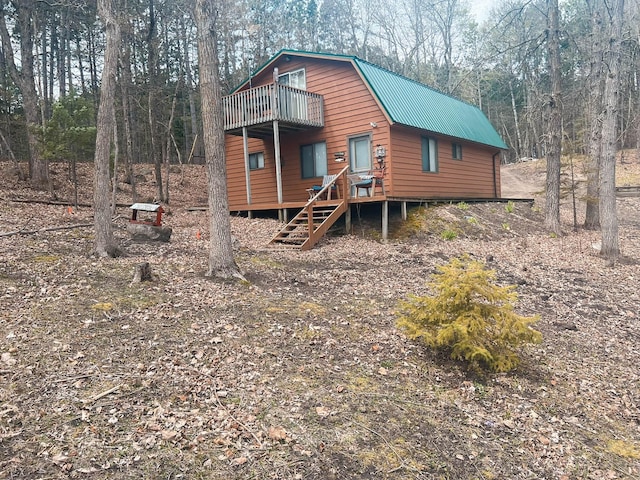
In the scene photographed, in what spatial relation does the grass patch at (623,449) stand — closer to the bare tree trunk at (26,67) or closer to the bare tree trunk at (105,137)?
the bare tree trunk at (105,137)

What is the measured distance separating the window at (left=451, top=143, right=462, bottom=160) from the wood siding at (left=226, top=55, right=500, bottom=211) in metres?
0.20

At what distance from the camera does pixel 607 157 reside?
10.4 metres

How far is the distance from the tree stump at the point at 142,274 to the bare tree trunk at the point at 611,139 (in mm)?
9976

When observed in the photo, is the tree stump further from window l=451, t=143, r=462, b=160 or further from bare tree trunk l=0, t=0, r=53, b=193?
window l=451, t=143, r=462, b=160

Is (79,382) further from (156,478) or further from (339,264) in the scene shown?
(339,264)

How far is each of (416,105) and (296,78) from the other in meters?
4.53

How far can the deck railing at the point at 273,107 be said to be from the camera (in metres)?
13.8

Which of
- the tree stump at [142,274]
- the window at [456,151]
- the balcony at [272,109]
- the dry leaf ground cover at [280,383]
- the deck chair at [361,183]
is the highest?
the balcony at [272,109]

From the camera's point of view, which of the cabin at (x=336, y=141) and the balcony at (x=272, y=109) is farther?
the balcony at (x=272, y=109)

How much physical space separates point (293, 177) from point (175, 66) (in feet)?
51.9

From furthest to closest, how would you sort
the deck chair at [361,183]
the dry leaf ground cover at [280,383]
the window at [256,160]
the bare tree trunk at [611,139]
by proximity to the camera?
the window at [256,160] < the deck chair at [361,183] < the bare tree trunk at [611,139] < the dry leaf ground cover at [280,383]

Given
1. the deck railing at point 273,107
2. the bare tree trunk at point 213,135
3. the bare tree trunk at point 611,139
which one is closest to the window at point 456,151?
the deck railing at point 273,107

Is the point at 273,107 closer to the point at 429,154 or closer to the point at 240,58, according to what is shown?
the point at 429,154

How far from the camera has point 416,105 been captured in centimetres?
1535
